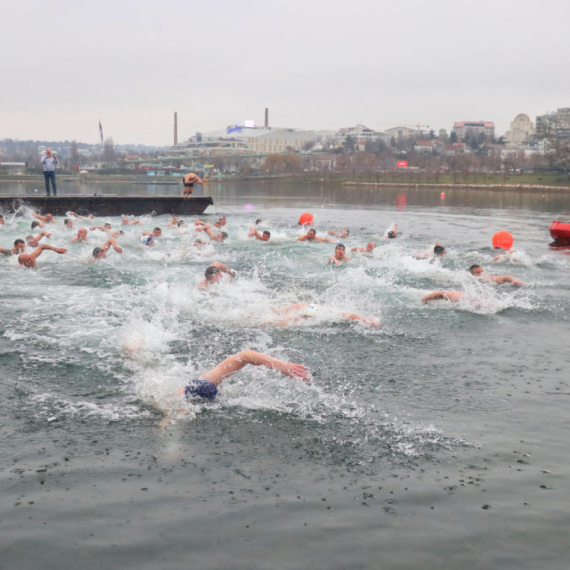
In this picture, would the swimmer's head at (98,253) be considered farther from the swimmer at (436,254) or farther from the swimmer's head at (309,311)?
the swimmer at (436,254)

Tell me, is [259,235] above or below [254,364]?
above

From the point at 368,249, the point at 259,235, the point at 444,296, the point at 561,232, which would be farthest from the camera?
the point at 561,232

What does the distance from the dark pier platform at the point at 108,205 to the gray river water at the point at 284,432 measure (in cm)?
1695

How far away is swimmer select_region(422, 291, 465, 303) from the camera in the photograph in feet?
34.7

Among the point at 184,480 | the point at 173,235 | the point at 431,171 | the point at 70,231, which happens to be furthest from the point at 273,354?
the point at 431,171

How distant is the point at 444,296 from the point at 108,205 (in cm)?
2223

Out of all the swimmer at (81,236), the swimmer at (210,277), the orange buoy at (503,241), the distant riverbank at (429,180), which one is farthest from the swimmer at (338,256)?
the distant riverbank at (429,180)

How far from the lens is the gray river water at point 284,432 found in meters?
4.05

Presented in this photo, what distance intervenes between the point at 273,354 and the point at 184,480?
3239 millimetres

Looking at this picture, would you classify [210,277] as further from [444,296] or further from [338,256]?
[338,256]

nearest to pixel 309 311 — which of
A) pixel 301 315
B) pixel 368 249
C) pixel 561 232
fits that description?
pixel 301 315

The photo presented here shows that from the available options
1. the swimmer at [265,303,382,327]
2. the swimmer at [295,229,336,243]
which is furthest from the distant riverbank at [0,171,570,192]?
the swimmer at [265,303,382,327]

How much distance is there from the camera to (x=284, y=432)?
18.7ft

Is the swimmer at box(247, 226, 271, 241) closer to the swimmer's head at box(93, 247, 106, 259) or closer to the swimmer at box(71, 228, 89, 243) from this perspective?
the swimmer at box(71, 228, 89, 243)
